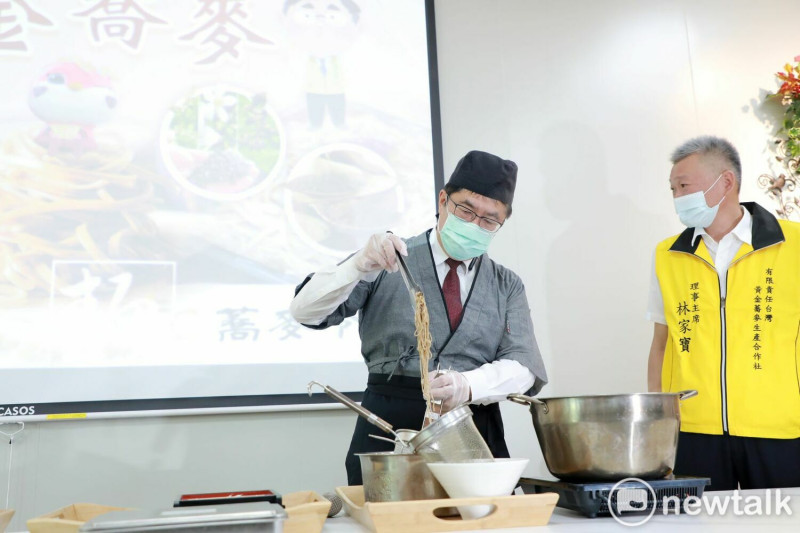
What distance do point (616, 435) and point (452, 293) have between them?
0.80 meters

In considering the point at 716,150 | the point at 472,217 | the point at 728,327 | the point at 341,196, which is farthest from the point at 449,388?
the point at 716,150

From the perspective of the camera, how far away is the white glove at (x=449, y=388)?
1.59m

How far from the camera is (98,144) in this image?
2521mm

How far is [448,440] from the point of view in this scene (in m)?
1.20

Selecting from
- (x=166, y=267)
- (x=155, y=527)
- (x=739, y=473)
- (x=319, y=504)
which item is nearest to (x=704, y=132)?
(x=739, y=473)

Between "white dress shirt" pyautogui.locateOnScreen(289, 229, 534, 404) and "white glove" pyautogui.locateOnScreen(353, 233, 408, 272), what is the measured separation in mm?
35

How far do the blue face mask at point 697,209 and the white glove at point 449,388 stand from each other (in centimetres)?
125

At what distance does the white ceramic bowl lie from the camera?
1.13 metres

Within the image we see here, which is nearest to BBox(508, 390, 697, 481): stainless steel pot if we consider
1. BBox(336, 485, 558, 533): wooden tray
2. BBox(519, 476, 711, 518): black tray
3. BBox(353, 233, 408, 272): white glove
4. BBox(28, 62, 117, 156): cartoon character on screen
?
BBox(519, 476, 711, 518): black tray

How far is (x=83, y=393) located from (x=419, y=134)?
1656 mm

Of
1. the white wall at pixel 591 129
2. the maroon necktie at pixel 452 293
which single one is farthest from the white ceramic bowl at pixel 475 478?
the white wall at pixel 591 129

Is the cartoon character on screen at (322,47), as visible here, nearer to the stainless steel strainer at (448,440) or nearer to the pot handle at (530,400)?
the pot handle at (530,400)

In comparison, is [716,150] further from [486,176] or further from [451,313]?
[451,313]

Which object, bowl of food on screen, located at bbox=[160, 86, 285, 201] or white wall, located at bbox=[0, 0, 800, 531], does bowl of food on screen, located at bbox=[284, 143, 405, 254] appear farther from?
white wall, located at bbox=[0, 0, 800, 531]
